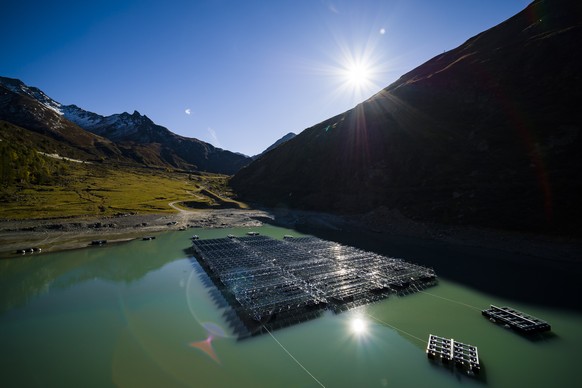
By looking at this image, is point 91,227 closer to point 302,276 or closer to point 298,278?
point 302,276

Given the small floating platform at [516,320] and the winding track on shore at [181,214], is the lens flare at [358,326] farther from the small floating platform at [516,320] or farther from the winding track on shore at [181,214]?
the winding track on shore at [181,214]

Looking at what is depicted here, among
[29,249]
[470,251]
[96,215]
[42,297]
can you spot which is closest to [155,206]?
[96,215]

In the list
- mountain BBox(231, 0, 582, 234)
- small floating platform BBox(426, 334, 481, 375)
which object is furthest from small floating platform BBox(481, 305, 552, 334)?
mountain BBox(231, 0, 582, 234)

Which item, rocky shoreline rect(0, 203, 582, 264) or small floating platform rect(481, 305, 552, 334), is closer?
small floating platform rect(481, 305, 552, 334)

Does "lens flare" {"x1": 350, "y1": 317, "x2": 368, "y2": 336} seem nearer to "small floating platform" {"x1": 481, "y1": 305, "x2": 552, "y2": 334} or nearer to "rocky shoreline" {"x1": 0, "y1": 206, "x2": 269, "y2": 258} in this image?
"small floating platform" {"x1": 481, "y1": 305, "x2": 552, "y2": 334}

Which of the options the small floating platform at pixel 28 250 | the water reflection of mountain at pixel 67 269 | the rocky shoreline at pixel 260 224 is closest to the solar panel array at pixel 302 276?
the water reflection of mountain at pixel 67 269

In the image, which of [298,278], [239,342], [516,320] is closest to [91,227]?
[298,278]
